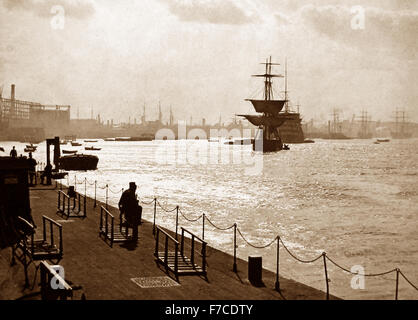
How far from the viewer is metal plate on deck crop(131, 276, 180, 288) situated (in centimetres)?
1255

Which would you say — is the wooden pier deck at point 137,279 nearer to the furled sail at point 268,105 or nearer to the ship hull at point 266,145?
the furled sail at point 268,105

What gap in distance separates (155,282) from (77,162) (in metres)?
75.6

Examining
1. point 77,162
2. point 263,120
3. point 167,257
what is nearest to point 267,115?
point 263,120

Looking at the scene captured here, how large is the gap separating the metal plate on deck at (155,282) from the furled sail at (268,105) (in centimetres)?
17745

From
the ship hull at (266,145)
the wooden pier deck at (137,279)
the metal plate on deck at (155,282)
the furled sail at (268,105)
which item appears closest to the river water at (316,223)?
the wooden pier deck at (137,279)

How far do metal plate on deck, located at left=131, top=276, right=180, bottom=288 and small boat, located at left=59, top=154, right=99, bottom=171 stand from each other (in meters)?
74.0

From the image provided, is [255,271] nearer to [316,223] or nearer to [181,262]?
[181,262]

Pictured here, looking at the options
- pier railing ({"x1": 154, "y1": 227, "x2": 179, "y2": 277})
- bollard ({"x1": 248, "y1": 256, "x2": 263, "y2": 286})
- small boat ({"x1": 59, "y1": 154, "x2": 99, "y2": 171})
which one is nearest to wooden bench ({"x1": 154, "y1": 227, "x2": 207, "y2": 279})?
pier railing ({"x1": 154, "y1": 227, "x2": 179, "y2": 277})

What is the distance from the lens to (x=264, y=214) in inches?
1596

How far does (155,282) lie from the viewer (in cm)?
1285

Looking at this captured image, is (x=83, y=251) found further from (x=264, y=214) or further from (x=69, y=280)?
(x=264, y=214)

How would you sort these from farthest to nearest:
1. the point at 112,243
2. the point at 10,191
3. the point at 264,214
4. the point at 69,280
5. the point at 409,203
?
the point at 409,203 → the point at 264,214 → the point at 112,243 → the point at 10,191 → the point at 69,280
